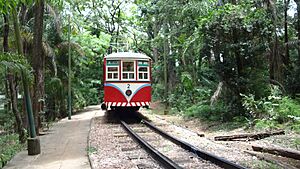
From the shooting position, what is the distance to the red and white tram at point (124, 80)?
47.6 ft

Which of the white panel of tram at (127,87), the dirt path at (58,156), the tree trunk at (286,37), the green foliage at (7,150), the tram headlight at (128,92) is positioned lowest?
the green foliage at (7,150)

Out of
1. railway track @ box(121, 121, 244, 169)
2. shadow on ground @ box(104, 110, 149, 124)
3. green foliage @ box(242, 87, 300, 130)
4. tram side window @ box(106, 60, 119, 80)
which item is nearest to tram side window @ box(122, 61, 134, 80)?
tram side window @ box(106, 60, 119, 80)

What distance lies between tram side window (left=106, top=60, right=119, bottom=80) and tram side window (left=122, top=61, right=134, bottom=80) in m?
0.29

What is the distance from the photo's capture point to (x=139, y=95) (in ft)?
48.3

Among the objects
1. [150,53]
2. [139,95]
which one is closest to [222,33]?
[139,95]

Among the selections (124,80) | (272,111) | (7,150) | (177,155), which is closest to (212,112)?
(272,111)

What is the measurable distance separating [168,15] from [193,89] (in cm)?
419

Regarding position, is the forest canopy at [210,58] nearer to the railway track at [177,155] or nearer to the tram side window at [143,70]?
the tram side window at [143,70]

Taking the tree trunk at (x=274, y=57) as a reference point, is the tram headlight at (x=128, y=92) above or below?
below

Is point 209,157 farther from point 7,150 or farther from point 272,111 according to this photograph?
point 7,150

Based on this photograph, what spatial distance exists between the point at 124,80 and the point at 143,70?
0.93 metres

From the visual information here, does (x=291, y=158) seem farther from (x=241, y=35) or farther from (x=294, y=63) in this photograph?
(x=294, y=63)

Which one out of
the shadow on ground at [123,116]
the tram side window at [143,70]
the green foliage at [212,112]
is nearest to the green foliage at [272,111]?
the green foliage at [212,112]

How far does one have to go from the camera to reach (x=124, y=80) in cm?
1452
